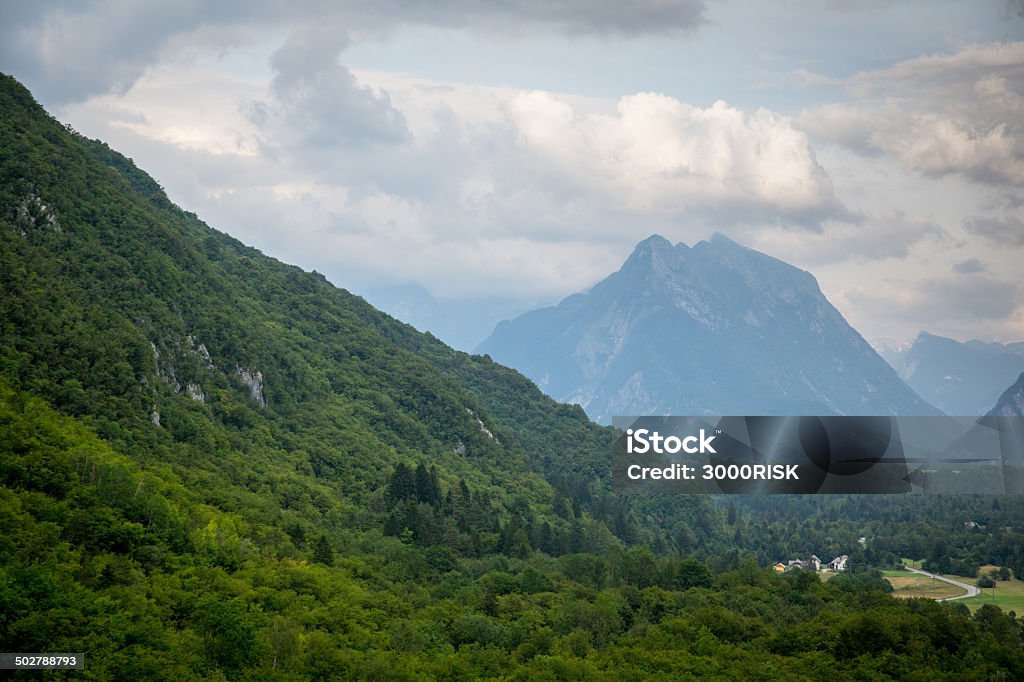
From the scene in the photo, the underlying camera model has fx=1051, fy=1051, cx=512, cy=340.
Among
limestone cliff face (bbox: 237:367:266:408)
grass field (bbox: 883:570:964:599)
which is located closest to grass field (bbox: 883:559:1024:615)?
grass field (bbox: 883:570:964:599)

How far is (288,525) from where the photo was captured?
104 m

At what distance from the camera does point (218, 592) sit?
78.8 metres

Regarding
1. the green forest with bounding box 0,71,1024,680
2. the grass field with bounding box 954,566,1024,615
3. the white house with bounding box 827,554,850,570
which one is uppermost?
the green forest with bounding box 0,71,1024,680

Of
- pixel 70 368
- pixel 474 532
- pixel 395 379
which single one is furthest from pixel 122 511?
pixel 395 379

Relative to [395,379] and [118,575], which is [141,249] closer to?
[395,379]

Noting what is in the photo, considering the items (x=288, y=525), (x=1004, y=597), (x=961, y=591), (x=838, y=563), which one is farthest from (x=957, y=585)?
(x=288, y=525)

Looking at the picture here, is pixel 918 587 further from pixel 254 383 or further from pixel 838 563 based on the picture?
pixel 254 383

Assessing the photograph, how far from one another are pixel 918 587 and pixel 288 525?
8897 cm

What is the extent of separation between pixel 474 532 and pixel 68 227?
5983cm

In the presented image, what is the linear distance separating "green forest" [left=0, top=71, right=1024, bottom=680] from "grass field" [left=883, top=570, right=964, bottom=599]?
13.3ft

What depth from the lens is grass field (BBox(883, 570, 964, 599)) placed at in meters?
137

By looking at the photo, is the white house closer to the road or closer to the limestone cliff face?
the road

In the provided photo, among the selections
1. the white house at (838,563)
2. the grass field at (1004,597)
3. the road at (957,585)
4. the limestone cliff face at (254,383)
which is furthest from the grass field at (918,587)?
the limestone cliff face at (254,383)

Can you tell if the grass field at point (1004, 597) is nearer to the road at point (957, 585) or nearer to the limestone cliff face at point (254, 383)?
the road at point (957, 585)
